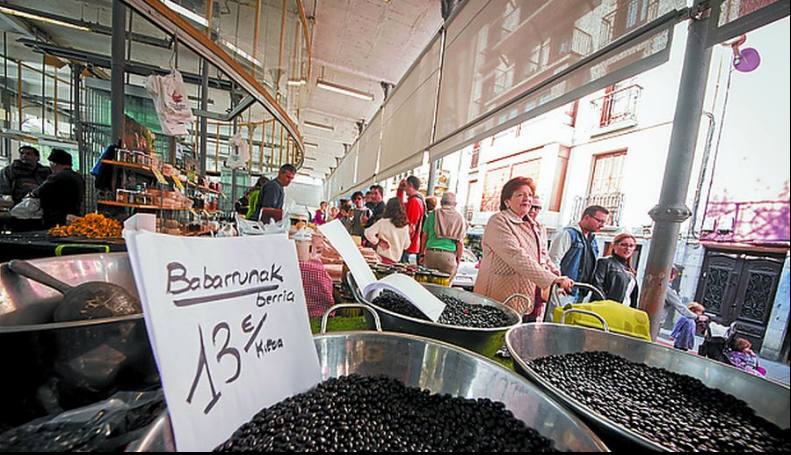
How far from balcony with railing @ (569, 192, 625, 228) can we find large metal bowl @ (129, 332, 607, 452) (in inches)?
252

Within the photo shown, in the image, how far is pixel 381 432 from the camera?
0.47 meters

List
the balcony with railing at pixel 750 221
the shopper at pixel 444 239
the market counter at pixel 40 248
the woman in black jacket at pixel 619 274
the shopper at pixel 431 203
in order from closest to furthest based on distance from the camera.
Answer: the balcony with railing at pixel 750 221 < the market counter at pixel 40 248 < the woman in black jacket at pixel 619 274 < the shopper at pixel 444 239 < the shopper at pixel 431 203

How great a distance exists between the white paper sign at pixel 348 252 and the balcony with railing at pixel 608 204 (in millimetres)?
6212

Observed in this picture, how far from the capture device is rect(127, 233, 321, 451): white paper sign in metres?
0.34

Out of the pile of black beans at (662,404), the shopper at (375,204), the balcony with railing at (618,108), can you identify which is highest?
the balcony with railing at (618,108)

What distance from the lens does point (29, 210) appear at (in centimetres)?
235

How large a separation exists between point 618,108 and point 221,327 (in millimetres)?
8571

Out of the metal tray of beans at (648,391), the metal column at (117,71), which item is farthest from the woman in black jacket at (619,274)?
the metal column at (117,71)

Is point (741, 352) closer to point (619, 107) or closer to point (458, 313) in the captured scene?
point (458, 313)

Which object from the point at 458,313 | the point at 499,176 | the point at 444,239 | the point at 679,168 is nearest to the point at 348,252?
the point at 458,313

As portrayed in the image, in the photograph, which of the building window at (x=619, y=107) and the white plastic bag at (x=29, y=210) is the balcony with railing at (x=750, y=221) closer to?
the white plastic bag at (x=29, y=210)

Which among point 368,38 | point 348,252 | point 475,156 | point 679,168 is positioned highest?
point 368,38

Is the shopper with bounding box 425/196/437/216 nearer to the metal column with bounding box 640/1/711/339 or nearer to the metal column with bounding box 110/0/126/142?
the metal column with bounding box 640/1/711/339

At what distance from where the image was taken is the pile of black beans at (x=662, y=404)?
1.48ft
